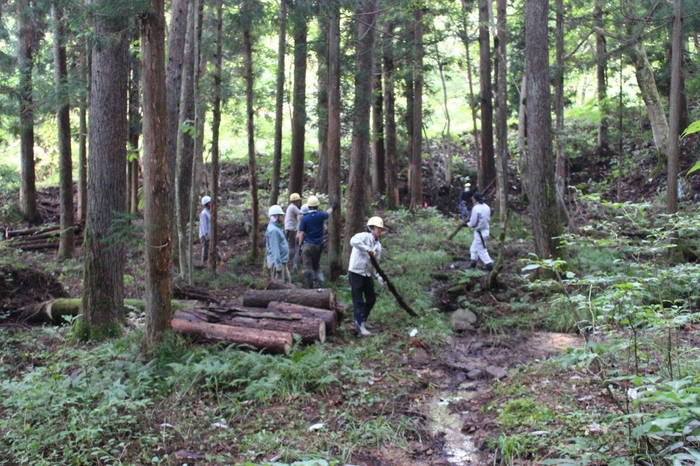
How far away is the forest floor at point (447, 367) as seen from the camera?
20.4 ft

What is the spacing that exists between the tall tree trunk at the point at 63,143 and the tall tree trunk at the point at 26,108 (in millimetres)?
1006

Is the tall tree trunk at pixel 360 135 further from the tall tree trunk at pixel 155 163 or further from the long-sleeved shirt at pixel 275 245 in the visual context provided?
the tall tree trunk at pixel 155 163

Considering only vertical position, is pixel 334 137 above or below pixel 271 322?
above

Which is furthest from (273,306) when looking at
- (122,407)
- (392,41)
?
(392,41)

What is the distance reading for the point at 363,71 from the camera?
1446 cm

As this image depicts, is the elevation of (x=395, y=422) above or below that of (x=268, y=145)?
below

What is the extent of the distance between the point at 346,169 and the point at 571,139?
37.8ft

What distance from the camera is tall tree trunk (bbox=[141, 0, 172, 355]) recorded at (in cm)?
745

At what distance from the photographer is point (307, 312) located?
1005 centimetres

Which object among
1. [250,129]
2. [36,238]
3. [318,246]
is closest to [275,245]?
[318,246]

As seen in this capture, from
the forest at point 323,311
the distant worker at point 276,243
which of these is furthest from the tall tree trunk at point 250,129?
the distant worker at point 276,243

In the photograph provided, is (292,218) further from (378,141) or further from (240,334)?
(378,141)

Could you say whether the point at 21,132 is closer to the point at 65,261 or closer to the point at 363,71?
the point at 65,261

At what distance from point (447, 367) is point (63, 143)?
13241 mm
